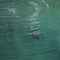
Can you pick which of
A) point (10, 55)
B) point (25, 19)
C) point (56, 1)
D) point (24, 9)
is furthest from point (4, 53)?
point (56, 1)

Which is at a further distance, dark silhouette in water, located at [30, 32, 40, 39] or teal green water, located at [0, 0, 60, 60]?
dark silhouette in water, located at [30, 32, 40, 39]

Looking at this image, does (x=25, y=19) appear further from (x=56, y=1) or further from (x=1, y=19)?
(x=56, y=1)

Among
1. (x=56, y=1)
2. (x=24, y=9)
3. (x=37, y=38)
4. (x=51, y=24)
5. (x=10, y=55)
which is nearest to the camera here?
(x=10, y=55)

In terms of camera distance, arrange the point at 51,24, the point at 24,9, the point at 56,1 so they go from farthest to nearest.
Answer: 1. the point at 56,1
2. the point at 24,9
3. the point at 51,24

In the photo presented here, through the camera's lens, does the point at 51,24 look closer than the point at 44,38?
No

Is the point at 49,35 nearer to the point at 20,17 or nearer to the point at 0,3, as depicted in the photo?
the point at 20,17

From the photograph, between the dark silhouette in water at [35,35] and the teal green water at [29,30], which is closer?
the teal green water at [29,30]

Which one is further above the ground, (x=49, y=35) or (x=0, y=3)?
(x=0, y=3)
